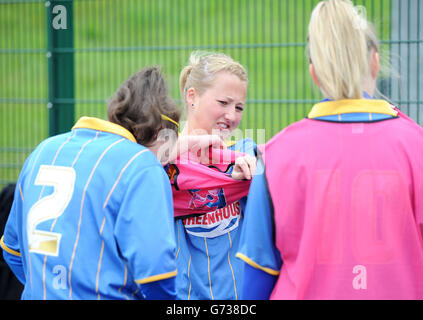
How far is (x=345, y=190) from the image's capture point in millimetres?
1723

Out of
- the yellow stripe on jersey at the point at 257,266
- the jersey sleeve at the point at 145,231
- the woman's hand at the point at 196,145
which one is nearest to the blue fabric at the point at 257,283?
the yellow stripe on jersey at the point at 257,266

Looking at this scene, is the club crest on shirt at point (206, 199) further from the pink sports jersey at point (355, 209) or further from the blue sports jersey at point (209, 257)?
the pink sports jersey at point (355, 209)

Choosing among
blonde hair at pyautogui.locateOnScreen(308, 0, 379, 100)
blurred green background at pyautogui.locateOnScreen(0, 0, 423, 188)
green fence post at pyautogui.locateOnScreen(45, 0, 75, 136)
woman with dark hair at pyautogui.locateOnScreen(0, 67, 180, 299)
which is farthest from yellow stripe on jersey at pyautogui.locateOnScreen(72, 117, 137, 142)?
green fence post at pyautogui.locateOnScreen(45, 0, 75, 136)

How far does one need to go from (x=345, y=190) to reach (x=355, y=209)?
6cm

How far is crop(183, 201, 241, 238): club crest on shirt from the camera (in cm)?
252

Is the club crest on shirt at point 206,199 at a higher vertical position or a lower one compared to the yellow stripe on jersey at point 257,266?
higher

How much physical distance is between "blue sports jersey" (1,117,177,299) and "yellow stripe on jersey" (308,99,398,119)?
0.59 metres

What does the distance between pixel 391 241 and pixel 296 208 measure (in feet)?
0.95

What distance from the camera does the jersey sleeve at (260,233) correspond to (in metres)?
1.80

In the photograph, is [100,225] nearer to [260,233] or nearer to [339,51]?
[260,233]

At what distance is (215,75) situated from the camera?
263 cm

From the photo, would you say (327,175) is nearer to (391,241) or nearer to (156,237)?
(391,241)

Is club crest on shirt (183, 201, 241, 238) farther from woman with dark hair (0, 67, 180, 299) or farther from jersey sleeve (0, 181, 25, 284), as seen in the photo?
jersey sleeve (0, 181, 25, 284)
